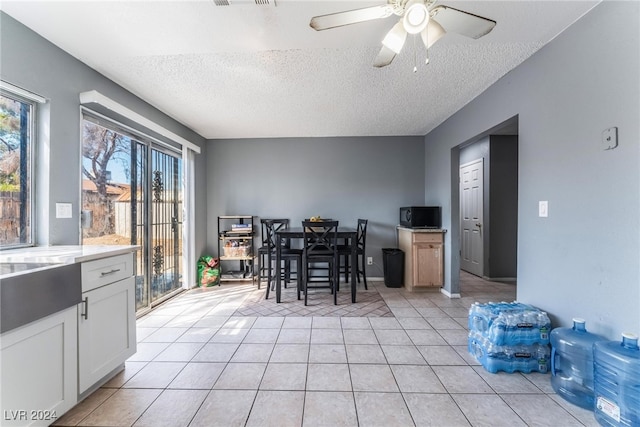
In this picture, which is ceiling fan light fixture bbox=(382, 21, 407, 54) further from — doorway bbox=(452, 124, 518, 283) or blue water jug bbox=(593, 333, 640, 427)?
doorway bbox=(452, 124, 518, 283)

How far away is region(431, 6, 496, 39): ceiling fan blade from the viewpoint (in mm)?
1263

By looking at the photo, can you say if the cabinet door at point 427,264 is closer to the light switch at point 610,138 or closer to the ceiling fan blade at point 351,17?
the light switch at point 610,138

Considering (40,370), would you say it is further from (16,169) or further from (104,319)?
(16,169)

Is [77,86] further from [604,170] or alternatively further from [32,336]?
[604,170]

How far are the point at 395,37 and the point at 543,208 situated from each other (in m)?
1.64

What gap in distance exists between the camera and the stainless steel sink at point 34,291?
1.09 meters

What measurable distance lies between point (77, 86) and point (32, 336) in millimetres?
1836

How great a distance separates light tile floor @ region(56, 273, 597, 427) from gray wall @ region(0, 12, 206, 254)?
1192 millimetres

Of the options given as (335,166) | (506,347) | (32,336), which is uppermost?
(335,166)

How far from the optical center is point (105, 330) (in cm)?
159

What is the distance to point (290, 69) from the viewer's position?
84.2 inches

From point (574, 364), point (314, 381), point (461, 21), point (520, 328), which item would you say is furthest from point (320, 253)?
point (461, 21)

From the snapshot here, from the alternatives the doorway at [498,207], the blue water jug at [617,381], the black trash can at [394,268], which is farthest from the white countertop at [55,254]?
the doorway at [498,207]

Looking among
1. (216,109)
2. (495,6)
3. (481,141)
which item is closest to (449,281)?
(481,141)
